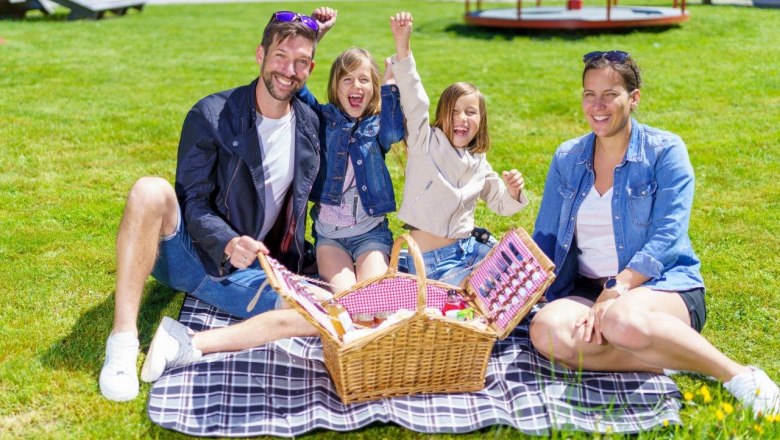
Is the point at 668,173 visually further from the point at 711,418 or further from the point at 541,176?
the point at 541,176

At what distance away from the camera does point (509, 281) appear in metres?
3.99

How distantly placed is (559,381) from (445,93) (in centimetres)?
152

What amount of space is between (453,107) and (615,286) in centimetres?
120

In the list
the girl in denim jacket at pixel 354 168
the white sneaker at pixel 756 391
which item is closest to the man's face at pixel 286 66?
the girl in denim jacket at pixel 354 168

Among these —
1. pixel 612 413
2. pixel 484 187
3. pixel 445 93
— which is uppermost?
pixel 445 93

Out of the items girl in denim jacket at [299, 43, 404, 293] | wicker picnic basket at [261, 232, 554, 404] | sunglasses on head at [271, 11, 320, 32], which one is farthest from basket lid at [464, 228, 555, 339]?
sunglasses on head at [271, 11, 320, 32]

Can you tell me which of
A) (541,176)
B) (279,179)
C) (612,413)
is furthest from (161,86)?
(612,413)

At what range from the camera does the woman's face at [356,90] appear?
4.39 meters

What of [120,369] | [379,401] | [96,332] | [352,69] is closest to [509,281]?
[379,401]

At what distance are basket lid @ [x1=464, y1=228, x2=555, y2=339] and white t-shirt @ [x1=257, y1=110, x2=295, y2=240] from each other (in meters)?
0.98

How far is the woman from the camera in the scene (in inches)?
144

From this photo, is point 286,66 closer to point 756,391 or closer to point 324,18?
point 324,18

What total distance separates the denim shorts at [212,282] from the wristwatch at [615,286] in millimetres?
1494

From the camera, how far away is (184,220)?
13.6 ft
